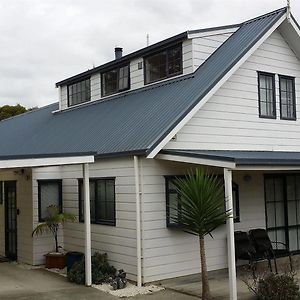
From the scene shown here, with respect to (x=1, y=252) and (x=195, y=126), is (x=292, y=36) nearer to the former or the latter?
(x=195, y=126)

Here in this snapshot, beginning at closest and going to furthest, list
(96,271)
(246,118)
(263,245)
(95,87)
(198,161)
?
(198,161)
(96,271)
(263,245)
(246,118)
(95,87)

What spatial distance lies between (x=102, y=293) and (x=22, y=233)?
4691 millimetres

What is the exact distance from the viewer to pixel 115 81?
16.1 meters

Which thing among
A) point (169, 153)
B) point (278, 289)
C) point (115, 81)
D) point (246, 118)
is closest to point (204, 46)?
point (246, 118)

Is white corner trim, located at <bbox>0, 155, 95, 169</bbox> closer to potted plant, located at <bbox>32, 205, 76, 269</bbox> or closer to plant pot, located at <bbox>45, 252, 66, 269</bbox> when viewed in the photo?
potted plant, located at <bbox>32, 205, 76, 269</bbox>

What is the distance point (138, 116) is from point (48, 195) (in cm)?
337

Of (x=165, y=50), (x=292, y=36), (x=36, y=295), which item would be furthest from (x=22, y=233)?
(x=292, y=36)

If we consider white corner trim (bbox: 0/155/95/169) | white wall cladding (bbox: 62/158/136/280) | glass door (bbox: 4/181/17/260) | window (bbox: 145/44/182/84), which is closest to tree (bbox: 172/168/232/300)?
white wall cladding (bbox: 62/158/136/280)

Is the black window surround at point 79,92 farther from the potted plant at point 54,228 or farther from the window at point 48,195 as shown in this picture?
the potted plant at point 54,228

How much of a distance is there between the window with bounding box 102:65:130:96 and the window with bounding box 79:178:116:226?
4237 mm

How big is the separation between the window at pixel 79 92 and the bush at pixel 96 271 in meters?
7.59

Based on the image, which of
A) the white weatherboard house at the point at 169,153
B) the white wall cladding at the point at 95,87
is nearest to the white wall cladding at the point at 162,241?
the white weatherboard house at the point at 169,153

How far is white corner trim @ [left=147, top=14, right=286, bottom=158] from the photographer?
10289 millimetres

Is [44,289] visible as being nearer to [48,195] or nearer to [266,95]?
[48,195]
